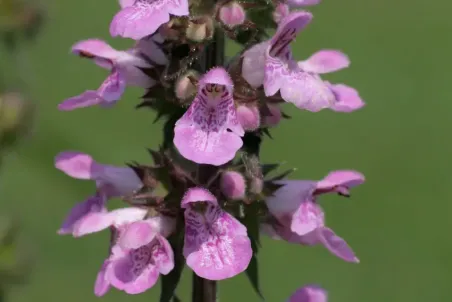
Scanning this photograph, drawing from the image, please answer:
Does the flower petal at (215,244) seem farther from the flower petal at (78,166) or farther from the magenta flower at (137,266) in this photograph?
the flower petal at (78,166)

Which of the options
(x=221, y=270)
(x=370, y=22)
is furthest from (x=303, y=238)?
(x=370, y=22)

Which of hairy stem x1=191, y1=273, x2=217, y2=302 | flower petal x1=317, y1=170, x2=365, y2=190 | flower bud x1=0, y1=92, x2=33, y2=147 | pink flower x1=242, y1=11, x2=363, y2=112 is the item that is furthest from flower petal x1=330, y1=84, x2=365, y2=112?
flower bud x1=0, y1=92, x2=33, y2=147

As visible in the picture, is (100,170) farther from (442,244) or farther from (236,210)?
(442,244)

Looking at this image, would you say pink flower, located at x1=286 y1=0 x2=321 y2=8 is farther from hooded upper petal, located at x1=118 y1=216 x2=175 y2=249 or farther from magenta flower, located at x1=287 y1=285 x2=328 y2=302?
magenta flower, located at x1=287 y1=285 x2=328 y2=302

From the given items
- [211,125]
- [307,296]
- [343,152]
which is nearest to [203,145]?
[211,125]

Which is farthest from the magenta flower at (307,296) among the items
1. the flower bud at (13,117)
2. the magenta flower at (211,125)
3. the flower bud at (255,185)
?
the flower bud at (13,117)

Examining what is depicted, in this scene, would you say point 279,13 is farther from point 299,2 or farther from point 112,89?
point 112,89
